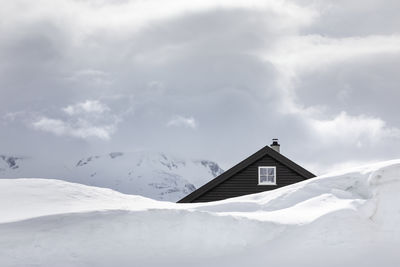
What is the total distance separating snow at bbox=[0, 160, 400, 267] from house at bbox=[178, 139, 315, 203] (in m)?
14.6

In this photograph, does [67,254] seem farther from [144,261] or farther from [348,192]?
[348,192]

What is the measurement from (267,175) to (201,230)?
1643 centimetres

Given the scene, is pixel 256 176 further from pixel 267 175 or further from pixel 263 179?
pixel 267 175

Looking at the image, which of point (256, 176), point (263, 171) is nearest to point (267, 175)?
point (263, 171)

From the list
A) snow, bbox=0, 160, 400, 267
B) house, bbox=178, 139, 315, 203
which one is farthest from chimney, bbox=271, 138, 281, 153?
snow, bbox=0, 160, 400, 267

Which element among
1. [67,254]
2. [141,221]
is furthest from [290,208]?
[67,254]

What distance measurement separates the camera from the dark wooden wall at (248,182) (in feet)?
72.0

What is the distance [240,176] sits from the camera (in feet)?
73.7

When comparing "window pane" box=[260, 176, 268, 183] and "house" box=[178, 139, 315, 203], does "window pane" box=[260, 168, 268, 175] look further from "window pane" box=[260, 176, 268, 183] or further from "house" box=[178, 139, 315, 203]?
"window pane" box=[260, 176, 268, 183]

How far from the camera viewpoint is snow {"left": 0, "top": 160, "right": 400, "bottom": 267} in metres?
6.10

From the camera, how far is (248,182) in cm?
2242

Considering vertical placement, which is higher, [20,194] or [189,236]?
[20,194]

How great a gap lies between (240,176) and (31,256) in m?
16.8

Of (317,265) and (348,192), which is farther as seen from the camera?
(348,192)
